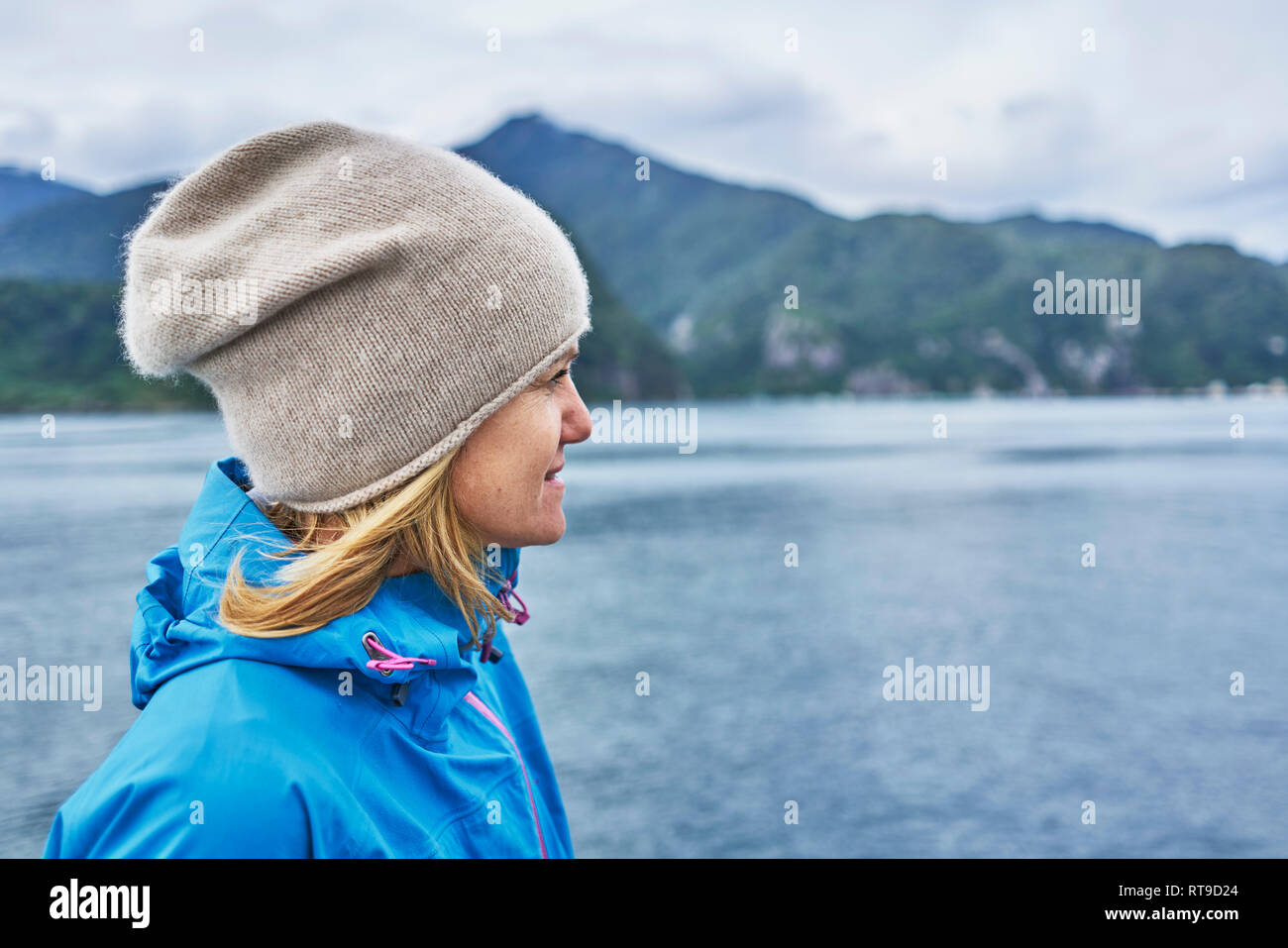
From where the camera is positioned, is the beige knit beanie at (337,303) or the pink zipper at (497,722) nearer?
the beige knit beanie at (337,303)

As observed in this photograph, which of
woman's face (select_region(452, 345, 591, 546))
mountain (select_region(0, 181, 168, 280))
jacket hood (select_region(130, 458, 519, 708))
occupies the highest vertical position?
mountain (select_region(0, 181, 168, 280))

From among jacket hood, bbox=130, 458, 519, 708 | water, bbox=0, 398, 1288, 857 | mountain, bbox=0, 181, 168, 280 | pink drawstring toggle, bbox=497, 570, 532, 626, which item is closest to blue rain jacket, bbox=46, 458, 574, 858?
jacket hood, bbox=130, 458, 519, 708

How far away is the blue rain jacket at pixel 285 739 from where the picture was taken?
134 centimetres

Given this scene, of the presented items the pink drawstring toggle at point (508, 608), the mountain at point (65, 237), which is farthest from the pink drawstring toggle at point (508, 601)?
the mountain at point (65, 237)

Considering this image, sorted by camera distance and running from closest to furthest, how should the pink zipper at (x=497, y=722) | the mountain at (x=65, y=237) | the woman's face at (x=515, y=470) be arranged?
the woman's face at (x=515, y=470), the pink zipper at (x=497, y=722), the mountain at (x=65, y=237)

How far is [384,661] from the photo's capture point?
5.22ft

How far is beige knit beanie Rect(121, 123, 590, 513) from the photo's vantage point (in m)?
1.73

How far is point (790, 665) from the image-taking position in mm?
14258

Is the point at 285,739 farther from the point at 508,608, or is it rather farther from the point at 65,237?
the point at 65,237

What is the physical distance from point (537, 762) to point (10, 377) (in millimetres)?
132899

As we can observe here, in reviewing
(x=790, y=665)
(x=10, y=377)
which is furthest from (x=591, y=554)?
(x=10, y=377)

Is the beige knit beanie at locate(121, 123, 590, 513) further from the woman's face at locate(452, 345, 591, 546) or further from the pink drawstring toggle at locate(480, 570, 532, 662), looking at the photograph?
the pink drawstring toggle at locate(480, 570, 532, 662)

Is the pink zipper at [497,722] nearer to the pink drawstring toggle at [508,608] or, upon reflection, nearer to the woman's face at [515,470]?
the pink drawstring toggle at [508,608]
